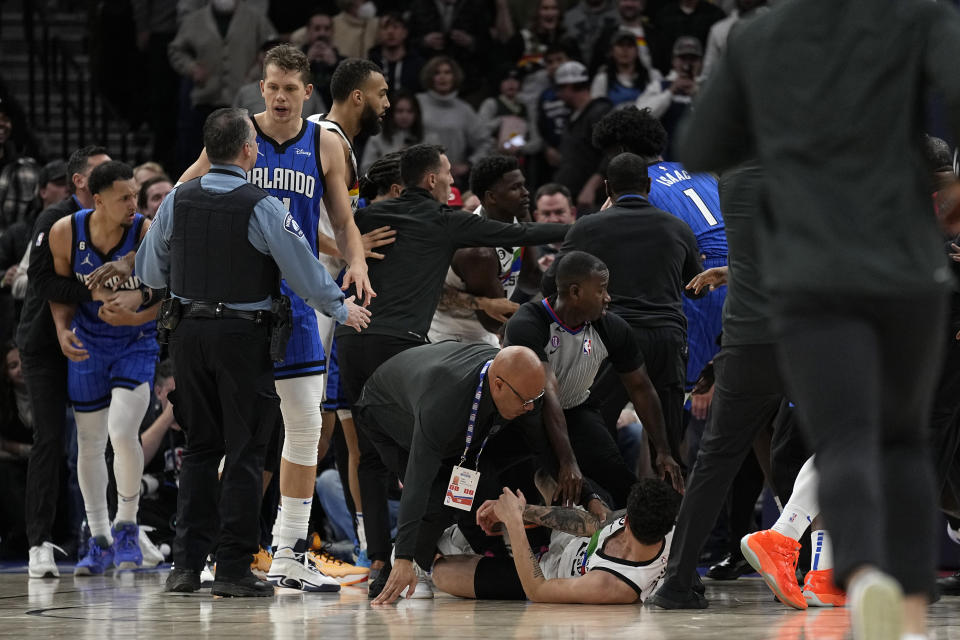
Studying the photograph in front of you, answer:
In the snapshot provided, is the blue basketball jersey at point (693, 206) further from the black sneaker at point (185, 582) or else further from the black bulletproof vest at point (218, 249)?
the black sneaker at point (185, 582)

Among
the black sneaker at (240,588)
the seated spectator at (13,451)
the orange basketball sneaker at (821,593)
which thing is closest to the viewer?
the orange basketball sneaker at (821,593)

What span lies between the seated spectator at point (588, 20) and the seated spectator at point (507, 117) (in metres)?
0.81

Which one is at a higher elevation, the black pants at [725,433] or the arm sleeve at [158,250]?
the arm sleeve at [158,250]

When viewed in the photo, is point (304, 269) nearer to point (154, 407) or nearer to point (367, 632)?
point (367, 632)

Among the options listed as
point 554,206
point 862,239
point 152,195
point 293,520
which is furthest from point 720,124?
point 152,195

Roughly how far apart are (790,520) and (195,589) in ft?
7.62

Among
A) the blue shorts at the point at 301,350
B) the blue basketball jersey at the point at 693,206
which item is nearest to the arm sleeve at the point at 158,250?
the blue shorts at the point at 301,350

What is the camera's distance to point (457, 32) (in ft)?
36.9

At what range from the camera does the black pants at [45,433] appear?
6.62 meters

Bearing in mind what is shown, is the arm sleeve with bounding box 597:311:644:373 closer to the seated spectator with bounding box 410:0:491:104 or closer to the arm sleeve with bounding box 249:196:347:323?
the arm sleeve with bounding box 249:196:347:323

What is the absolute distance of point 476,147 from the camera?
10484mm

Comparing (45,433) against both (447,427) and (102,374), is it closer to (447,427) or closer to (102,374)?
(102,374)

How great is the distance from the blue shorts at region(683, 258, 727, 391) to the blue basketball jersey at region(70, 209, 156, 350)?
2681 millimetres

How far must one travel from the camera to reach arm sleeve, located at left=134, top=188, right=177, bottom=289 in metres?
5.27
